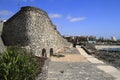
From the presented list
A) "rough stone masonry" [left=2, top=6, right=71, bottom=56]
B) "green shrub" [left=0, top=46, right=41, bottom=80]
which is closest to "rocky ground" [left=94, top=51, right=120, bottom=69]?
"rough stone masonry" [left=2, top=6, right=71, bottom=56]

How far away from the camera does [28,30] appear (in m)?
23.5

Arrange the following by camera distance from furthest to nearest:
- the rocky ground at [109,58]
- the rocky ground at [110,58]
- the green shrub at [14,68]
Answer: the rocky ground at [109,58] < the rocky ground at [110,58] < the green shrub at [14,68]

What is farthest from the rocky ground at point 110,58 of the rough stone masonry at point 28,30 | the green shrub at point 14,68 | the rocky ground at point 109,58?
the green shrub at point 14,68

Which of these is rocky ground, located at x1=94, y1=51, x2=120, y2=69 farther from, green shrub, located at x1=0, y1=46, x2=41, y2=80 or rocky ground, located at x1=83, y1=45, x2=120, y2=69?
green shrub, located at x1=0, y1=46, x2=41, y2=80

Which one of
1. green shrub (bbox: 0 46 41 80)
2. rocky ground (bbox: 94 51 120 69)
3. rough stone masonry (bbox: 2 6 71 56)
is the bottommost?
rocky ground (bbox: 94 51 120 69)

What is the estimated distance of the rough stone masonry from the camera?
923 inches

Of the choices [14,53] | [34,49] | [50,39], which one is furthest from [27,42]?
[14,53]

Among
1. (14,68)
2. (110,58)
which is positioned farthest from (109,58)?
(14,68)

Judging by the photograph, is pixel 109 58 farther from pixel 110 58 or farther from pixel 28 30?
pixel 28 30

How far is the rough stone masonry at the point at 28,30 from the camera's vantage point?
23.4 meters

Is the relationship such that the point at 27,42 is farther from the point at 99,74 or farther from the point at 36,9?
the point at 99,74

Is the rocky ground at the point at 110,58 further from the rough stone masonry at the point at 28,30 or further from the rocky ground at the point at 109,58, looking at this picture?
the rough stone masonry at the point at 28,30

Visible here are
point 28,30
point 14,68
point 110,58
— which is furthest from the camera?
point 110,58

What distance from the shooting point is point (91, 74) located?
15.8m
